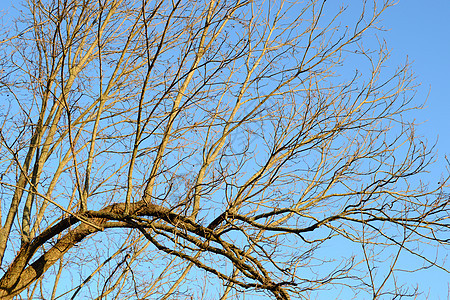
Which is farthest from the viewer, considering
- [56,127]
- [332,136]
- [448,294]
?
[56,127]

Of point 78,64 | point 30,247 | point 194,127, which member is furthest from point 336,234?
point 78,64

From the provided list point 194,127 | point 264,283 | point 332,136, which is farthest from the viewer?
point 194,127

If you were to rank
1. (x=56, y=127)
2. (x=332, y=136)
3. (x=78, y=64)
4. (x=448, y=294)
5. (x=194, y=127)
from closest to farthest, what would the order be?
(x=448, y=294)
(x=332, y=136)
(x=194, y=127)
(x=56, y=127)
(x=78, y=64)

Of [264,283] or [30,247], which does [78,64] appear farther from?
[264,283]

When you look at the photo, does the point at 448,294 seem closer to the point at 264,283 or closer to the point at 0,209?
the point at 264,283

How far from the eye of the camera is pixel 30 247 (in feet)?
16.2

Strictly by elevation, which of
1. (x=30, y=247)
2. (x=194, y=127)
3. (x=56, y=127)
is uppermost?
(x=56, y=127)

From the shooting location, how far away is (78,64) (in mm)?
6457

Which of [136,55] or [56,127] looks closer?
[56,127]

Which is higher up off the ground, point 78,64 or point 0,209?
point 78,64

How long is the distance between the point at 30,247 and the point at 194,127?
2.08m

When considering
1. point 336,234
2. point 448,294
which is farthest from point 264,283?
point 448,294

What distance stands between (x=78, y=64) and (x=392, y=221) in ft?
14.5

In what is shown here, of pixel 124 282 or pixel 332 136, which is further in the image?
pixel 124 282
